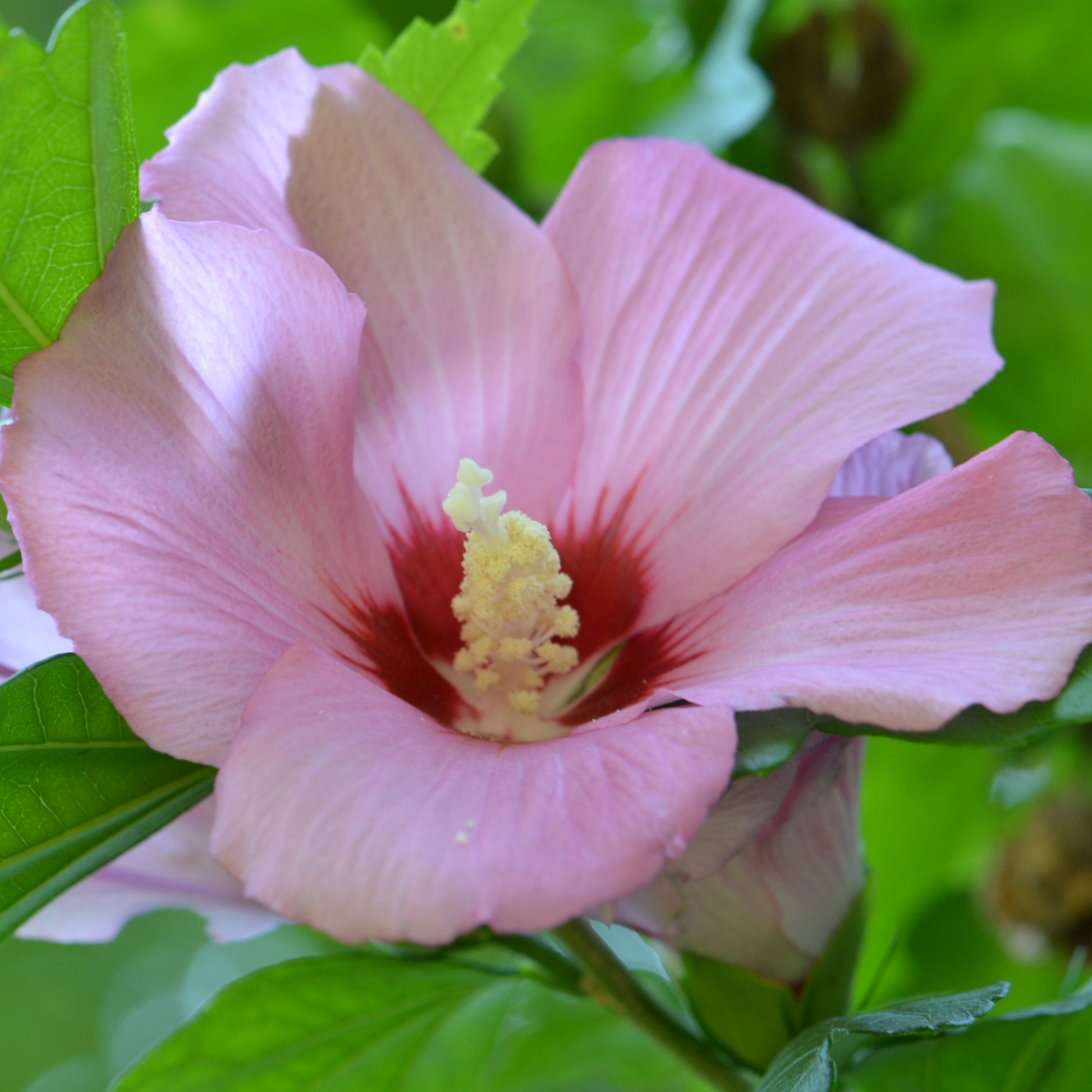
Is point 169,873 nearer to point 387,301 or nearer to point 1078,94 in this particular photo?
point 387,301

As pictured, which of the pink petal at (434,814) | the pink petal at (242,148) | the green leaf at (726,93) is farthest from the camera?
the green leaf at (726,93)

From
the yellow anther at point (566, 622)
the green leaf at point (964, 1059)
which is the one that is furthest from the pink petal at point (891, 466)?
the green leaf at point (964, 1059)

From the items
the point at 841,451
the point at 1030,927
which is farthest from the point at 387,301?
the point at 1030,927

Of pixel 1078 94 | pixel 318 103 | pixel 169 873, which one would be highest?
pixel 318 103

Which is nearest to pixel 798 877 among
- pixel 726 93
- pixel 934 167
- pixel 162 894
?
pixel 162 894

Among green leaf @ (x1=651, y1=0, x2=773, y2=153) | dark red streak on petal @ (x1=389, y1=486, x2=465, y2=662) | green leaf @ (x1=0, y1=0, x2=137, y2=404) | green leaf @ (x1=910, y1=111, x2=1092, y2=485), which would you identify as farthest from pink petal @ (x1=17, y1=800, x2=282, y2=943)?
green leaf @ (x1=910, y1=111, x2=1092, y2=485)

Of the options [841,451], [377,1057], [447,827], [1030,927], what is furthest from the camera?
[1030,927]

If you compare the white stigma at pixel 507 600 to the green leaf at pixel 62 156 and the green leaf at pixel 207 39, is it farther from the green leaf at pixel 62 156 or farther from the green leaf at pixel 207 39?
the green leaf at pixel 207 39
